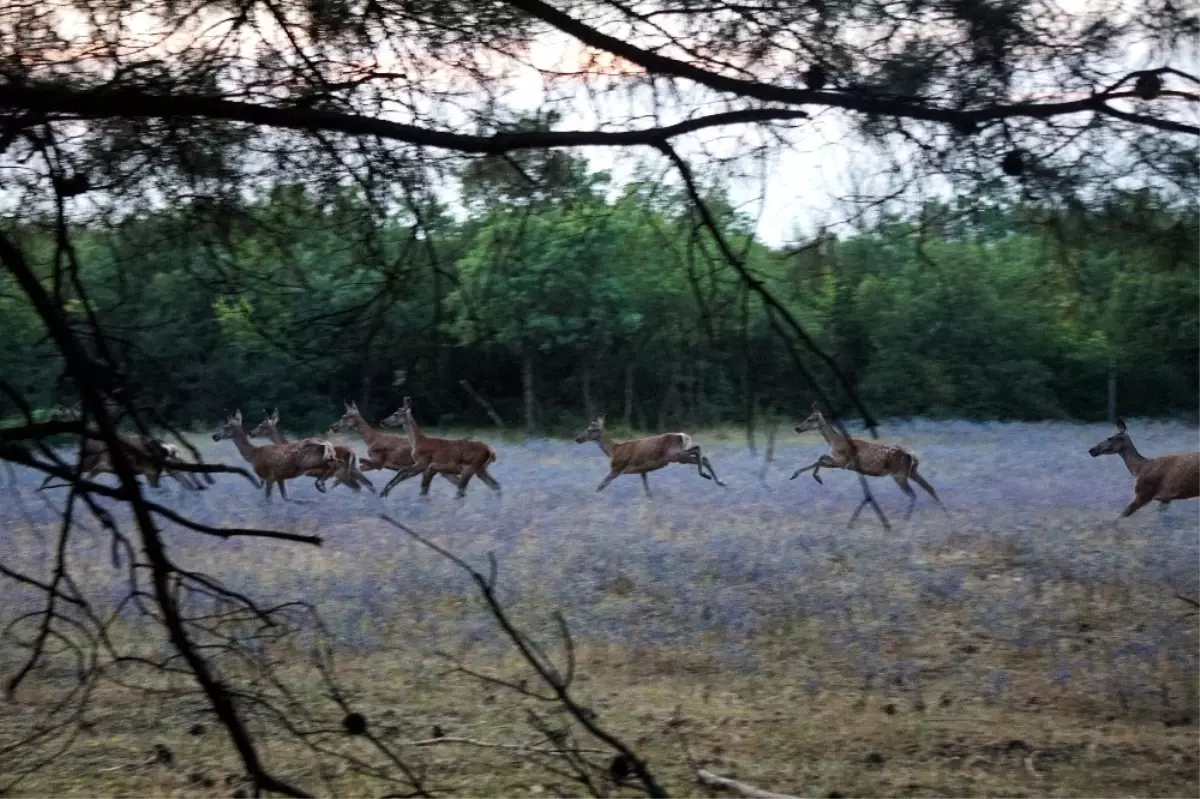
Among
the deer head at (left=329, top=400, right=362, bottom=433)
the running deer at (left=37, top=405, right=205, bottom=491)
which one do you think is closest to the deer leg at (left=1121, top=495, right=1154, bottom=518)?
the deer head at (left=329, top=400, right=362, bottom=433)

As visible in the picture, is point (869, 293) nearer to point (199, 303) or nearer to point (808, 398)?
point (808, 398)

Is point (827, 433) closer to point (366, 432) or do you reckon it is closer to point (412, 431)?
point (412, 431)

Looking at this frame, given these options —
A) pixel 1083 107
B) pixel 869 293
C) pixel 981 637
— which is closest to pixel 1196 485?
pixel 981 637

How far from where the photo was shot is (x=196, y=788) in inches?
121

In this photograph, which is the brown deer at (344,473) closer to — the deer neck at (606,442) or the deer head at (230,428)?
the deer neck at (606,442)

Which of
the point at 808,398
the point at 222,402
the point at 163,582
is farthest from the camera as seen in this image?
the point at 222,402

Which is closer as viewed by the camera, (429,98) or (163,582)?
(163,582)

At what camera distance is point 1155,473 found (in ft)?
16.4

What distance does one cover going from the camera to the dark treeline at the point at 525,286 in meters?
2.56

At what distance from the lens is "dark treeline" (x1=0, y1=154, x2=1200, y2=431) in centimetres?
256

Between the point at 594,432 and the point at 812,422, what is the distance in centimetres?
196

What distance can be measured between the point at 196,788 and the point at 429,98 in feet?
5.52

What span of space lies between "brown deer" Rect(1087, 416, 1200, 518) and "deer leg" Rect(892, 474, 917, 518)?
67cm

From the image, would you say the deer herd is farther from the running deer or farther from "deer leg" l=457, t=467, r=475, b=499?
the running deer
